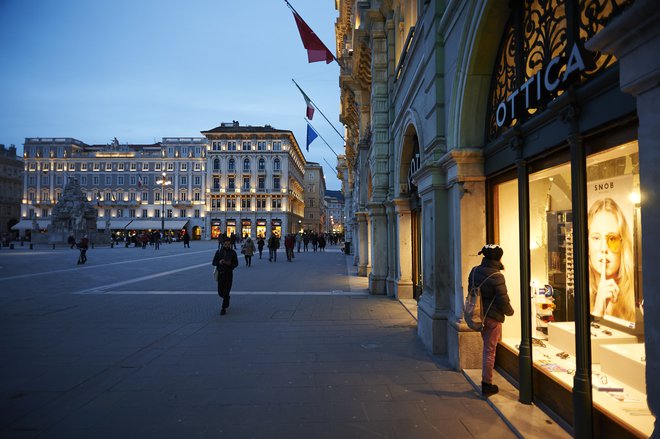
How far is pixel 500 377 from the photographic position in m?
5.34

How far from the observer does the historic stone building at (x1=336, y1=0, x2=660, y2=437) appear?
2.73 metres

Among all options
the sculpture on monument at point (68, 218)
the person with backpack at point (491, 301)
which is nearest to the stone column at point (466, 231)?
the person with backpack at point (491, 301)

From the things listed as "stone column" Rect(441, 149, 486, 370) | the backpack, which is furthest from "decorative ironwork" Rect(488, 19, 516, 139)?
the backpack

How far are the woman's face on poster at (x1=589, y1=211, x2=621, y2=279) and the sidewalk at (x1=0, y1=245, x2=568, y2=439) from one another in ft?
6.75

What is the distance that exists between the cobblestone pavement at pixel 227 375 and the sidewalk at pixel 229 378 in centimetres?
2

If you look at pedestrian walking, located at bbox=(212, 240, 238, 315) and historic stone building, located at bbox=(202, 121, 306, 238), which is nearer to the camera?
pedestrian walking, located at bbox=(212, 240, 238, 315)

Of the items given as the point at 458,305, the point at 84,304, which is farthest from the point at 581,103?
the point at 84,304

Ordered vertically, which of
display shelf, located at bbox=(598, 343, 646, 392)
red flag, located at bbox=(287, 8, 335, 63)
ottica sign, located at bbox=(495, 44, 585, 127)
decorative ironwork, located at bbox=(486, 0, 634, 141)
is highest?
red flag, located at bbox=(287, 8, 335, 63)

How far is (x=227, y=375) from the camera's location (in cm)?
557

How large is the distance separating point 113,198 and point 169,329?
91.2m

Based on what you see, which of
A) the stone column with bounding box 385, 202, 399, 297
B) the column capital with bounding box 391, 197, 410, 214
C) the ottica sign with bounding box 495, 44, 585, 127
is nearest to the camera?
the ottica sign with bounding box 495, 44, 585, 127

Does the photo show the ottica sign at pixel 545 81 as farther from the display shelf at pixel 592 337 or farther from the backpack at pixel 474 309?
the display shelf at pixel 592 337

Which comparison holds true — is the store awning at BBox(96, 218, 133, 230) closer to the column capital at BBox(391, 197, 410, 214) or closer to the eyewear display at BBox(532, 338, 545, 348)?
the column capital at BBox(391, 197, 410, 214)

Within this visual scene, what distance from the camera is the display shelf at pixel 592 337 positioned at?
14.0ft
